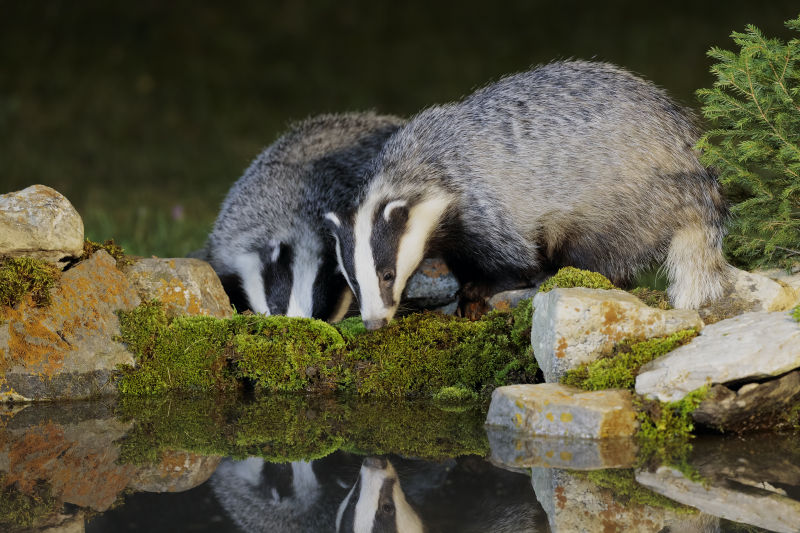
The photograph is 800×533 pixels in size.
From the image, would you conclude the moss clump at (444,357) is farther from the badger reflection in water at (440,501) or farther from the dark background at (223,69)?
the dark background at (223,69)

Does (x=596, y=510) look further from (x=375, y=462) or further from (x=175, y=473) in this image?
(x=175, y=473)

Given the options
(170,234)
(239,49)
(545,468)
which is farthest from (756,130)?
(239,49)

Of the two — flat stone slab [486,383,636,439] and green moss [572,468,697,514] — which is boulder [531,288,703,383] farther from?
green moss [572,468,697,514]

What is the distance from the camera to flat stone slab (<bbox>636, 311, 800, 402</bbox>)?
354 centimetres

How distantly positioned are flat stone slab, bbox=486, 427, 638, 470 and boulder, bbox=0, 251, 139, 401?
5.67 feet

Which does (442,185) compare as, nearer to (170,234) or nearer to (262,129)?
(170,234)

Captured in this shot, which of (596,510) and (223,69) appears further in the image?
(223,69)

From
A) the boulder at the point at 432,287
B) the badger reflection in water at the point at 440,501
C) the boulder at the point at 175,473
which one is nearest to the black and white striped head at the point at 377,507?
the badger reflection in water at the point at 440,501

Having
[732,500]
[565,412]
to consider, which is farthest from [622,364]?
[732,500]

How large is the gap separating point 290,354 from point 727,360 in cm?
176

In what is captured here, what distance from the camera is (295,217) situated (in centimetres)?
573

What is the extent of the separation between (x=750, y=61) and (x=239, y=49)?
9526 mm

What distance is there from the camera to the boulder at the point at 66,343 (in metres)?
4.22

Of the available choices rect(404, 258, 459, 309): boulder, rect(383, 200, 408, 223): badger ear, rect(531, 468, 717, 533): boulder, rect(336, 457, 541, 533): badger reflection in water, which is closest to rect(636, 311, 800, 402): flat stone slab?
rect(531, 468, 717, 533): boulder
